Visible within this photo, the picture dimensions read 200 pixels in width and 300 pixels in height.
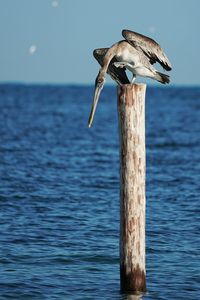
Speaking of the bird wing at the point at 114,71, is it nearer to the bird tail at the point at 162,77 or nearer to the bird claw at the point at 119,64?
the bird claw at the point at 119,64

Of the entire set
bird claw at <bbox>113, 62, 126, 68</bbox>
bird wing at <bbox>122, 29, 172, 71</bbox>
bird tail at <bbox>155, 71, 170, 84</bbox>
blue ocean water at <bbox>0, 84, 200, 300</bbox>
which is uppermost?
bird wing at <bbox>122, 29, 172, 71</bbox>

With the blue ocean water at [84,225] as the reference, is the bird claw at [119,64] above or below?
above

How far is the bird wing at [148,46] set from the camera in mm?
12461

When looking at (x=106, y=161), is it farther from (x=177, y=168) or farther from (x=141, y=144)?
(x=141, y=144)

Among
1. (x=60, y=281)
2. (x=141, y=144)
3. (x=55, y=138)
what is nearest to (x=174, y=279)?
(x=60, y=281)

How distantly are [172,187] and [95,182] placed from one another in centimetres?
204

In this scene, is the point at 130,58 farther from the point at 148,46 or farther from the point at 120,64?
the point at 148,46

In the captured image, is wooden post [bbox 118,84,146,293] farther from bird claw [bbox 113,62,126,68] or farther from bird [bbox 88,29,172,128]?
bird claw [bbox 113,62,126,68]

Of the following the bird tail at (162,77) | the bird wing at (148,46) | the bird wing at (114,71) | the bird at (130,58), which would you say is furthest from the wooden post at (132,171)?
the bird wing at (148,46)

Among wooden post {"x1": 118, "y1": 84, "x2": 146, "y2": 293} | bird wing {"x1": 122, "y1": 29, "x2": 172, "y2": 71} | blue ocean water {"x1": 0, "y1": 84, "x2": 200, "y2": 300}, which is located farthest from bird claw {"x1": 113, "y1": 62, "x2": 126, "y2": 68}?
blue ocean water {"x1": 0, "y1": 84, "x2": 200, "y2": 300}

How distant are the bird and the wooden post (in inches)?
35.3

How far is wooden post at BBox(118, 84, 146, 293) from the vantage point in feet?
35.7

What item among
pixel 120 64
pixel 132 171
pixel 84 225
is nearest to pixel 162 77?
pixel 120 64

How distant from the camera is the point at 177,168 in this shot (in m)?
26.4
